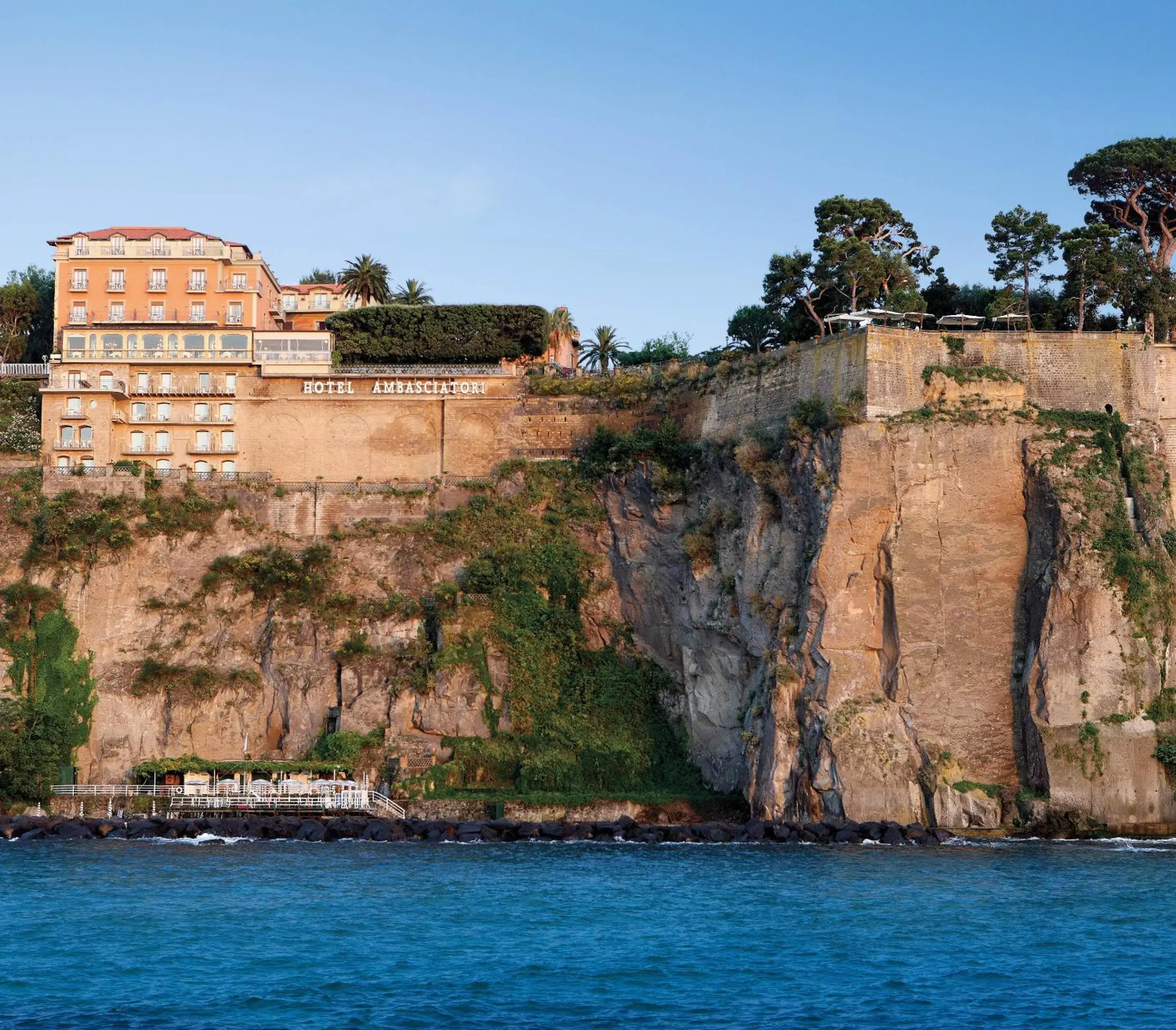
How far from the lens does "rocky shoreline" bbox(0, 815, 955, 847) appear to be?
2101 inches

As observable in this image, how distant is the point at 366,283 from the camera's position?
8206 centimetres

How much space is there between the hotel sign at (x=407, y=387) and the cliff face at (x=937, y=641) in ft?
50.4

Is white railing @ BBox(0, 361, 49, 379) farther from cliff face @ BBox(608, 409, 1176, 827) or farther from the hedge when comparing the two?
cliff face @ BBox(608, 409, 1176, 827)

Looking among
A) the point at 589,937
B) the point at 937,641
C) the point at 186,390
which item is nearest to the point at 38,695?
the point at 186,390

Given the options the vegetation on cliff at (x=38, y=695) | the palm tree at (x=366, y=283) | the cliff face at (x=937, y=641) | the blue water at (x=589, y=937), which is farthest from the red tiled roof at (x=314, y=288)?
the blue water at (x=589, y=937)

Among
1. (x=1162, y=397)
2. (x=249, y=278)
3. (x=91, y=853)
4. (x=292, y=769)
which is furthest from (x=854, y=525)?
(x=249, y=278)

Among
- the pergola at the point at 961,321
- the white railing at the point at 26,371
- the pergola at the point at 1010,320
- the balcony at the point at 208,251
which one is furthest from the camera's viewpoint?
the white railing at the point at 26,371

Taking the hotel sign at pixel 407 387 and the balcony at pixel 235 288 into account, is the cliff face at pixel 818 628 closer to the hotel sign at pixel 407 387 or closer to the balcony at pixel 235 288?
the hotel sign at pixel 407 387

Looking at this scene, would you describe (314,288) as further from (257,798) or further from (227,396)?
(257,798)

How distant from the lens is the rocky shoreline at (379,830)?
53.4m

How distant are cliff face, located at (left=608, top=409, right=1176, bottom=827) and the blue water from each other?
3.03 m

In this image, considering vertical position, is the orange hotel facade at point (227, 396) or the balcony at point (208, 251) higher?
the balcony at point (208, 251)

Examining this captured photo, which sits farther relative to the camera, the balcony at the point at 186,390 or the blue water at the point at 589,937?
the balcony at the point at 186,390

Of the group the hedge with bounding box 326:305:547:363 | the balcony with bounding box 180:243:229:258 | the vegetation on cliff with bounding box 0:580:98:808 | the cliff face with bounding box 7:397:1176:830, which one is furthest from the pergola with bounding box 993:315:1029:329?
the vegetation on cliff with bounding box 0:580:98:808
